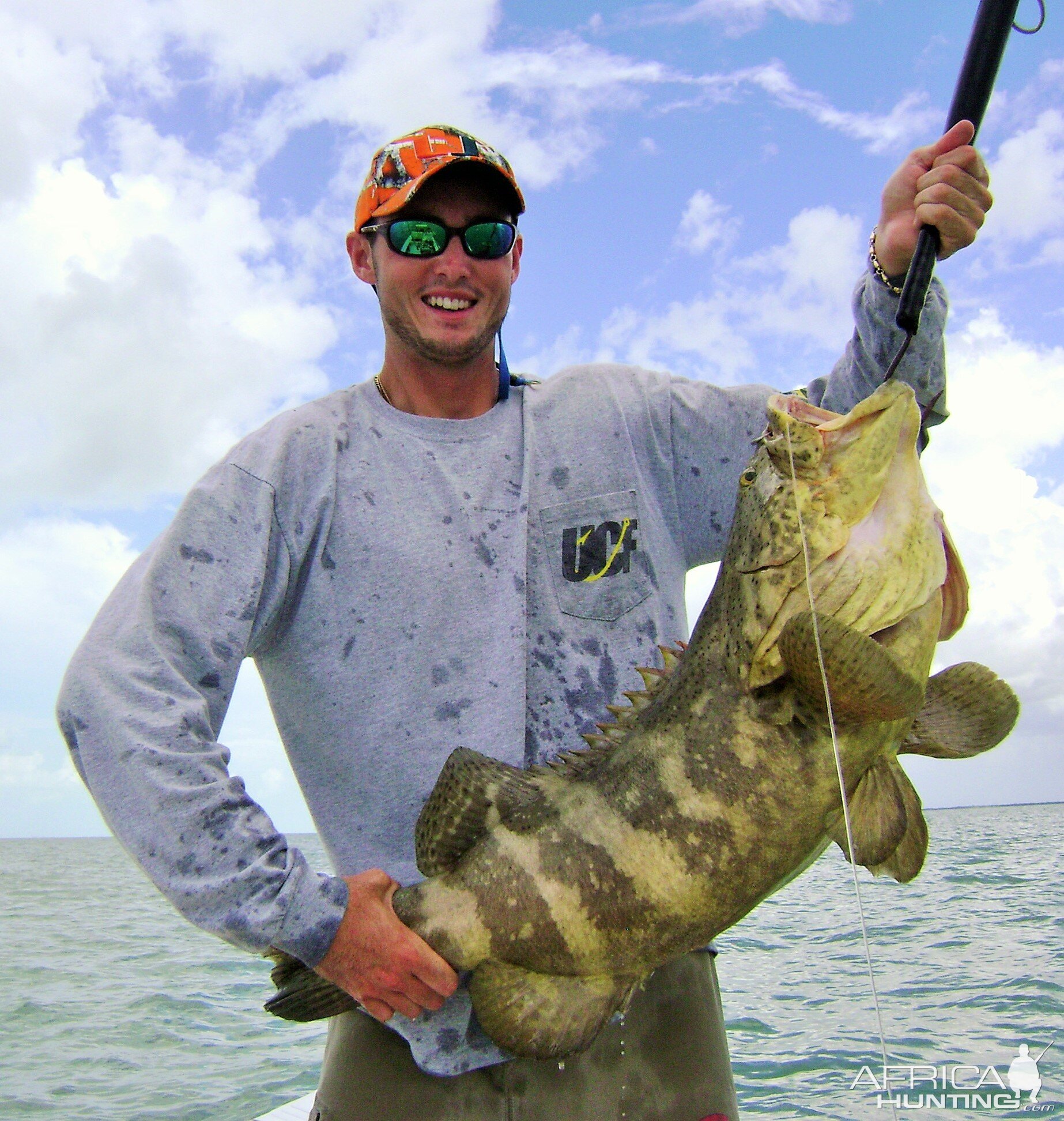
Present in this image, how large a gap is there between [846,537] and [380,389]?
1.67 m

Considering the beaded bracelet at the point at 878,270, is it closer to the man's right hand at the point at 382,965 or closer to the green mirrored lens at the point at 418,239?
the green mirrored lens at the point at 418,239

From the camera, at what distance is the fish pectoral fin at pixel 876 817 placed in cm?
219

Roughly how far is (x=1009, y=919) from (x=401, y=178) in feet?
48.5

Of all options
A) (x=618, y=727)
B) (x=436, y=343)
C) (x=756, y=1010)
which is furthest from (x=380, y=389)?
(x=756, y=1010)

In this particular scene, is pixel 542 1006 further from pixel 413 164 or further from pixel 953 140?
→ pixel 413 164

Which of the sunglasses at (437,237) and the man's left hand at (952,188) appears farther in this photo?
the sunglasses at (437,237)

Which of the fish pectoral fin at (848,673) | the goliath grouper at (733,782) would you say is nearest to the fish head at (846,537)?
the goliath grouper at (733,782)

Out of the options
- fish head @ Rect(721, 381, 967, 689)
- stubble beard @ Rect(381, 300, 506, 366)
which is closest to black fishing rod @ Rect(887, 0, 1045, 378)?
fish head @ Rect(721, 381, 967, 689)

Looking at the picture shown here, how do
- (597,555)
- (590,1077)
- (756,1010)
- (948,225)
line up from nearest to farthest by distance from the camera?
1. (948,225)
2. (590,1077)
3. (597,555)
4. (756,1010)

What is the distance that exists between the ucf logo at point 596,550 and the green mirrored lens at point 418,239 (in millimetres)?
1005

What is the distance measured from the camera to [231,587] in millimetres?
A: 2635

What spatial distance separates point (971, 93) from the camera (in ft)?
7.20

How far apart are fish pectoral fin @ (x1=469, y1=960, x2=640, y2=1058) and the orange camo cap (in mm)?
2294

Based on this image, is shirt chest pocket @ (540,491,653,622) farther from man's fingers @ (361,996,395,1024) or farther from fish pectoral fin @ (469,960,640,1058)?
man's fingers @ (361,996,395,1024)
